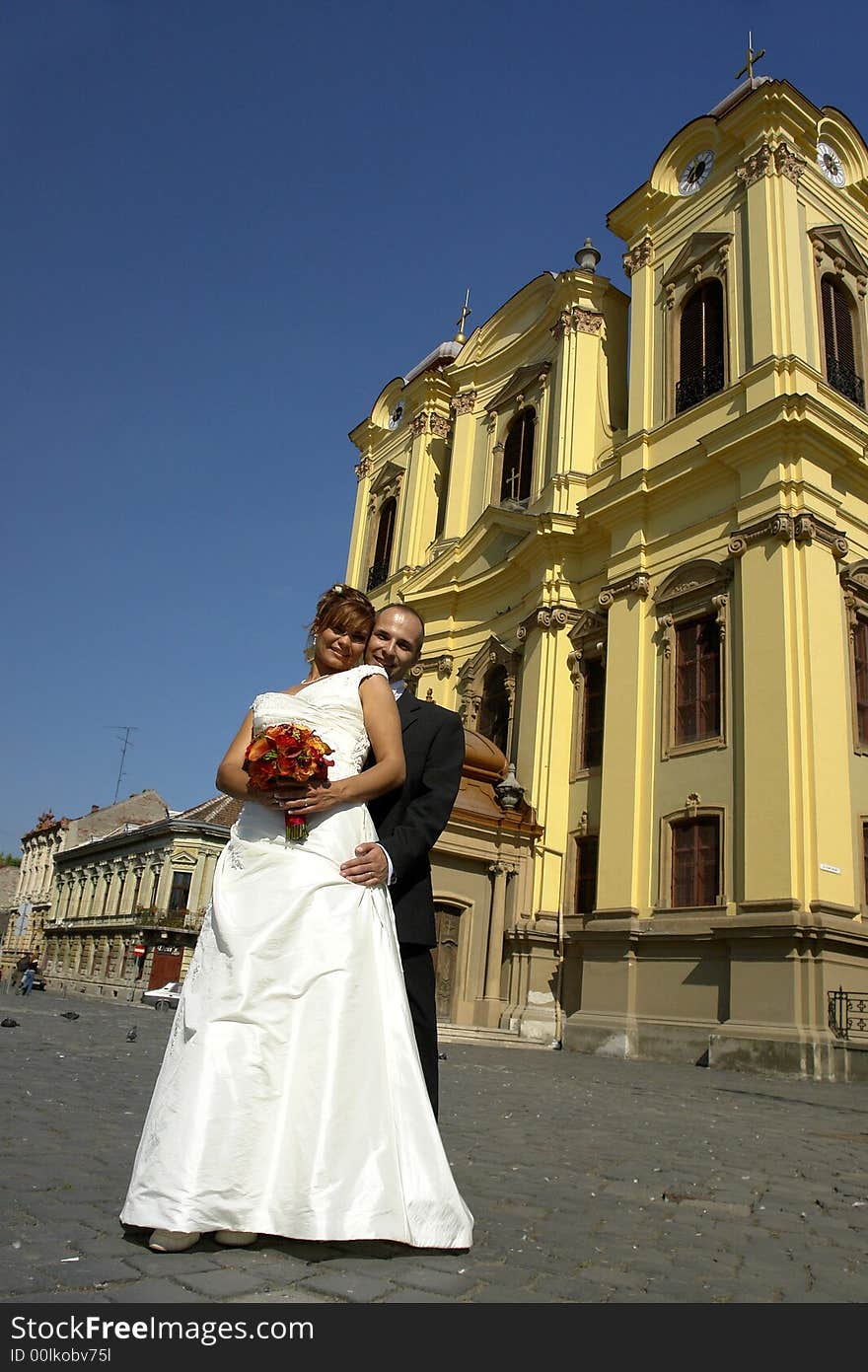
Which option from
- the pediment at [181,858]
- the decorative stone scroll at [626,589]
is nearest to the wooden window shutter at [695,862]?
the decorative stone scroll at [626,589]

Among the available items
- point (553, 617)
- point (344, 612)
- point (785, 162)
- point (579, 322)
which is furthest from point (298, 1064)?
point (579, 322)

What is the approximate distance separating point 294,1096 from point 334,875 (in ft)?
2.14

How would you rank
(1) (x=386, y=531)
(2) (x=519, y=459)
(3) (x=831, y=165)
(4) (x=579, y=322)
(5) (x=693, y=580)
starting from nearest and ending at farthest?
(5) (x=693, y=580)
(3) (x=831, y=165)
(4) (x=579, y=322)
(2) (x=519, y=459)
(1) (x=386, y=531)

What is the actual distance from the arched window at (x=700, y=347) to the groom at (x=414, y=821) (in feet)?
58.8

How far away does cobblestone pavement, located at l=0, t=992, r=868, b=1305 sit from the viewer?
2504mm

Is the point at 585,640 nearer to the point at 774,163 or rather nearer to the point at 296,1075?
the point at 774,163

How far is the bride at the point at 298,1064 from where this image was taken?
8.89 feet

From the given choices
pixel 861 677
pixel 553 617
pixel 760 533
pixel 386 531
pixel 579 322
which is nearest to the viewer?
pixel 760 533

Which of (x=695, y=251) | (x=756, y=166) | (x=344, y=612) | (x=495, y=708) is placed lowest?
(x=344, y=612)

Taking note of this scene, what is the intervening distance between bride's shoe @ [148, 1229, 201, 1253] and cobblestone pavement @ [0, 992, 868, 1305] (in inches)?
1.0

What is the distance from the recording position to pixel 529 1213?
3643mm

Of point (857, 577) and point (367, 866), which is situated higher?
point (857, 577)

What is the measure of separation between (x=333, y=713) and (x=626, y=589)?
1740cm

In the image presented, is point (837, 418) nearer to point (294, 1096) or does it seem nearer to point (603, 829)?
point (603, 829)
